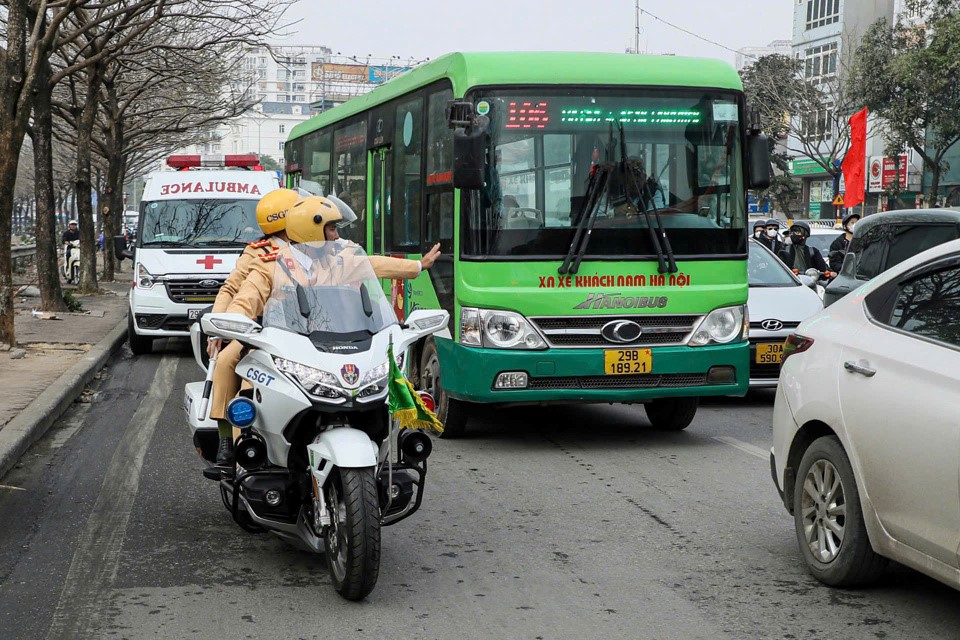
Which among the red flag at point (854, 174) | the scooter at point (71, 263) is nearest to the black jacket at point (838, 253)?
the red flag at point (854, 174)

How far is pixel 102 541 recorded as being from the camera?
6.34 meters

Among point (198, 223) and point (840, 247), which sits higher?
point (198, 223)

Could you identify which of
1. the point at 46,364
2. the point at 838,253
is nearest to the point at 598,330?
the point at 46,364

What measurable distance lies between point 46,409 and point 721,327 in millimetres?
5456

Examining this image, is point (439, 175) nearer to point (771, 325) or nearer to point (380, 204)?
point (380, 204)

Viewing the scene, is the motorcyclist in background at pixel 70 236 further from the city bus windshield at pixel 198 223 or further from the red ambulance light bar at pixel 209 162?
the city bus windshield at pixel 198 223

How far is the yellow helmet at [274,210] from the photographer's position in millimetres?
5996

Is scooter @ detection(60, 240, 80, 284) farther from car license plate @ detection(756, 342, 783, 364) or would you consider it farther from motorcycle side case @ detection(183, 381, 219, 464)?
motorcycle side case @ detection(183, 381, 219, 464)

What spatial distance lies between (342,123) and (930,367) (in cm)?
995

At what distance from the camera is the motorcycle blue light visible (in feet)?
17.7

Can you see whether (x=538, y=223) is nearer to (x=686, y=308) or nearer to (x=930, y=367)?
(x=686, y=308)

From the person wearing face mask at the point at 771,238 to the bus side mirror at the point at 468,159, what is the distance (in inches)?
444

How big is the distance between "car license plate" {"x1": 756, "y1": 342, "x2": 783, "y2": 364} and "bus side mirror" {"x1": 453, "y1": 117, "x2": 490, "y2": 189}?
4067 millimetres

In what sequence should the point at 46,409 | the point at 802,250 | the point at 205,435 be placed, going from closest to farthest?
the point at 205,435 < the point at 46,409 < the point at 802,250
